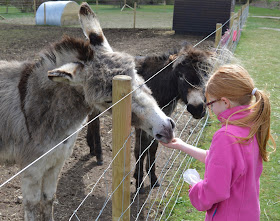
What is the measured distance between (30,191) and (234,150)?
2028mm

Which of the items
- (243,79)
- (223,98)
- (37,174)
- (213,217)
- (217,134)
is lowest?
(37,174)

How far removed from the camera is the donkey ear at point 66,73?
2.23m

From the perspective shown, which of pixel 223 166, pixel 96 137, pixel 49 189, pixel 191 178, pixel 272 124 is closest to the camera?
pixel 223 166

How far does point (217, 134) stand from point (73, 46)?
63.3 inches

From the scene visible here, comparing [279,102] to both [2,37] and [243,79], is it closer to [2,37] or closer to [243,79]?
[243,79]

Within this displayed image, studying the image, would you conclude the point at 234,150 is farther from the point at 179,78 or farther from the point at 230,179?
the point at 179,78

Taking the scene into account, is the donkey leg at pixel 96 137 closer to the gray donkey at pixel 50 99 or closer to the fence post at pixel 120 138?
the gray donkey at pixel 50 99

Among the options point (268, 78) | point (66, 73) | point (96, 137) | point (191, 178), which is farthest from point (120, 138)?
point (268, 78)

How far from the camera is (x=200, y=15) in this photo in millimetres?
16812

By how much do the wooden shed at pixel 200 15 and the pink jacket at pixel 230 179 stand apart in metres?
15.7

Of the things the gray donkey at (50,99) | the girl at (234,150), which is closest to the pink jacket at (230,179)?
the girl at (234,150)

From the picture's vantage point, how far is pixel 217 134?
172cm

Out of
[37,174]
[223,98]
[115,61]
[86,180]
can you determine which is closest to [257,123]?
[223,98]

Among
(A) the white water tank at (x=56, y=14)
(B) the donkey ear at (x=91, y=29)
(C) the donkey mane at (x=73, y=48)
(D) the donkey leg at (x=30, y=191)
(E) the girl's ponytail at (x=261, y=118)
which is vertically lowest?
(D) the donkey leg at (x=30, y=191)
